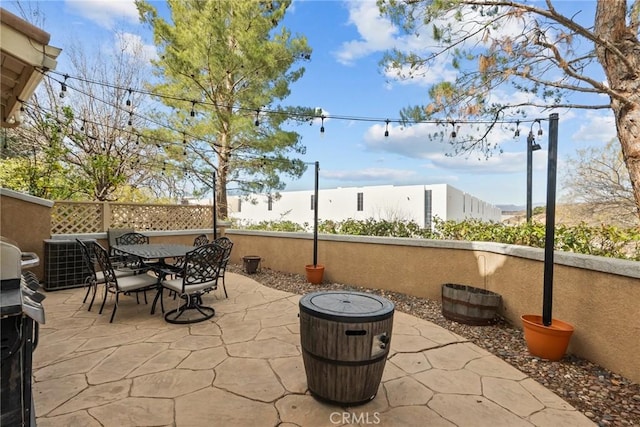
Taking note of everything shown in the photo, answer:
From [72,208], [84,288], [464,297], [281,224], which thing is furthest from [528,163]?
[72,208]

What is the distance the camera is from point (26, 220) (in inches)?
186

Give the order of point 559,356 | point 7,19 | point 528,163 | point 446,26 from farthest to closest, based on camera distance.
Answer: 1. point 528,163
2. point 446,26
3. point 559,356
4. point 7,19

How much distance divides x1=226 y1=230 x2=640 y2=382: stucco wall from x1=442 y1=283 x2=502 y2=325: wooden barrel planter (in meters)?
0.22

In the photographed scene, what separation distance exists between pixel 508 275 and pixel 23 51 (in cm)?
446

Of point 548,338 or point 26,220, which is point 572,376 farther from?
point 26,220

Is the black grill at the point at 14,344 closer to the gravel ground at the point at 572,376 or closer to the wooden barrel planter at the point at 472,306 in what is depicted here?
the gravel ground at the point at 572,376

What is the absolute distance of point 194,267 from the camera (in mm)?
3535

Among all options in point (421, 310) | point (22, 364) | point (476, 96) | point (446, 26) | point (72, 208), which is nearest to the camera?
point (22, 364)

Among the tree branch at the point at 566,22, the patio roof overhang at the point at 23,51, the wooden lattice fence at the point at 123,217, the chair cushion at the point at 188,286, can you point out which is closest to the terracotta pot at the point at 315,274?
the chair cushion at the point at 188,286

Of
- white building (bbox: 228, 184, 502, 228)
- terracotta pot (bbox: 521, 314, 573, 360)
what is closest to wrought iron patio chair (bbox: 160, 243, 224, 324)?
terracotta pot (bbox: 521, 314, 573, 360)

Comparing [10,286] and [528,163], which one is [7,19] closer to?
[10,286]

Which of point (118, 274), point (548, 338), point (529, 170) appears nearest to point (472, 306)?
point (548, 338)

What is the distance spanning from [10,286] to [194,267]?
93.8 inches

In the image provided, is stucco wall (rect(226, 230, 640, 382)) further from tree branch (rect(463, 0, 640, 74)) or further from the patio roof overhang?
the patio roof overhang
